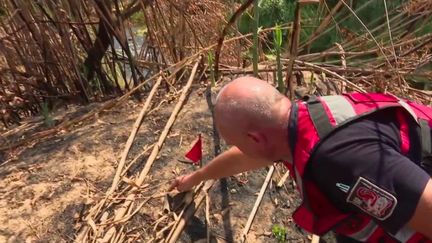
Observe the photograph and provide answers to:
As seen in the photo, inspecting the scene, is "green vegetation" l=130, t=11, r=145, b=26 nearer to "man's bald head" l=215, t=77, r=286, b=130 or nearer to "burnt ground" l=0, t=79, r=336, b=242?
"burnt ground" l=0, t=79, r=336, b=242

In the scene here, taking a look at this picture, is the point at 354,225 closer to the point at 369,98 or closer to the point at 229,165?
the point at 369,98

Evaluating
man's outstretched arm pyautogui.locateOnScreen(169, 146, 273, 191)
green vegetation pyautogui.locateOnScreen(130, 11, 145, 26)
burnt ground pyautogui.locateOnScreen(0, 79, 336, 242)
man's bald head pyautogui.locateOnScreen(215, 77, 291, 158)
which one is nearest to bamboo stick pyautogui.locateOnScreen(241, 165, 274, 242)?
burnt ground pyautogui.locateOnScreen(0, 79, 336, 242)

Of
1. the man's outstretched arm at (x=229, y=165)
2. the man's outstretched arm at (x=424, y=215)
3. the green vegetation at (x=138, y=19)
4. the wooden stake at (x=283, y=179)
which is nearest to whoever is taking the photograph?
the man's outstretched arm at (x=424, y=215)

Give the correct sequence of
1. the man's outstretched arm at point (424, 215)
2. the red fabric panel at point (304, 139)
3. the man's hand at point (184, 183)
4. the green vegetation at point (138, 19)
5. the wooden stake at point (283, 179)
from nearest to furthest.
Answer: the man's outstretched arm at point (424, 215), the red fabric panel at point (304, 139), the man's hand at point (184, 183), the wooden stake at point (283, 179), the green vegetation at point (138, 19)

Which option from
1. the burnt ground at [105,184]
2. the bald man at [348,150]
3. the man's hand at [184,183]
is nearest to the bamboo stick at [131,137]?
the burnt ground at [105,184]

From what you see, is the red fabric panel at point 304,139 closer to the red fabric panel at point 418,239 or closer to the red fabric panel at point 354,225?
the red fabric panel at point 354,225

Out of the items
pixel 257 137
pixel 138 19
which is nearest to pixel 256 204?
pixel 257 137

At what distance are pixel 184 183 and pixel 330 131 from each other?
0.87m

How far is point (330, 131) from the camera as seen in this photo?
4.12 ft

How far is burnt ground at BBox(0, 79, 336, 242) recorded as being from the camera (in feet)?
6.85

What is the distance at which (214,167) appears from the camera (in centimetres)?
179

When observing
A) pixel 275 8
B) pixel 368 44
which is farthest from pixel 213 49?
pixel 275 8

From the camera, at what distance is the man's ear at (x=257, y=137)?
1310mm

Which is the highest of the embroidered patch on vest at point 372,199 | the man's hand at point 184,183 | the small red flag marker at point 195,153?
the embroidered patch on vest at point 372,199
